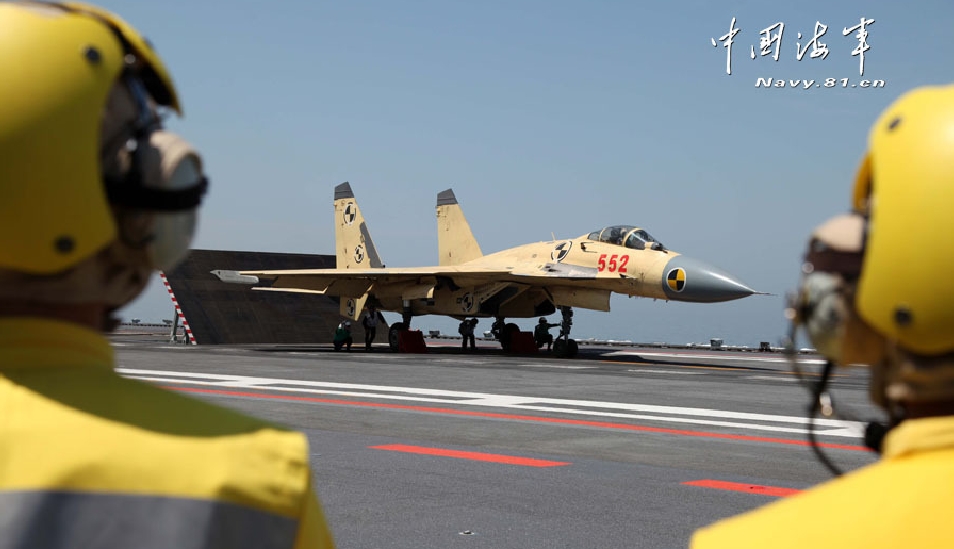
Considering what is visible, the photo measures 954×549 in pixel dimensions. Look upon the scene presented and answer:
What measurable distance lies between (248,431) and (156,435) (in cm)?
12

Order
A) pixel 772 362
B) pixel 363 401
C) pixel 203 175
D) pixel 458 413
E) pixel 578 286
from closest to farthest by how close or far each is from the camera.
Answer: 1. pixel 203 175
2. pixel 458 413
3. pixel 363 401
4. pixel 578 286
5. pixel 772 362

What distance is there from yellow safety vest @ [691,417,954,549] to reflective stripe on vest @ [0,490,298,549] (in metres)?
0.58

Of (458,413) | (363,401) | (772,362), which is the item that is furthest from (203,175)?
(772,362)

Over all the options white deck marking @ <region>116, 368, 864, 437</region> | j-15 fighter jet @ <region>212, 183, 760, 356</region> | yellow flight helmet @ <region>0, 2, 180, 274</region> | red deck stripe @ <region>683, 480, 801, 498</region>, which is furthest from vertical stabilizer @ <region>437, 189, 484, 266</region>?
yellow flight helmet @ <region>0, 2, 180, 274</region>

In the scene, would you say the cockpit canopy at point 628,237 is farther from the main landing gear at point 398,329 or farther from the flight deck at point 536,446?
the main landing gear at point 398,329

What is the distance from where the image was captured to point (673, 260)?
23.4 metres

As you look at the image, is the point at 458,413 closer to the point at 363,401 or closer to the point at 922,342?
the point at 363,401

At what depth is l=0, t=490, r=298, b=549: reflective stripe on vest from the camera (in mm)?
1339

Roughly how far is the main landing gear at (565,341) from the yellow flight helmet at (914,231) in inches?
998

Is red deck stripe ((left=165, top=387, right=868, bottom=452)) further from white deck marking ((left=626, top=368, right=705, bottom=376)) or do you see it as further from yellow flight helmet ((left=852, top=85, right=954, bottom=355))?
white deck marking ((left=626, top=368, right=705, bottom=376))

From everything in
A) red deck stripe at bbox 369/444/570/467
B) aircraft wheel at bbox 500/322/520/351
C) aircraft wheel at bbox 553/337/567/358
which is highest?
red deck stripe at bbox 369/444/570/467

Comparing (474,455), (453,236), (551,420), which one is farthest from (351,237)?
(474,455)

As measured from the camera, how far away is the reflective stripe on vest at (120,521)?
52.7 inches

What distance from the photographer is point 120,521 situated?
136 cm
